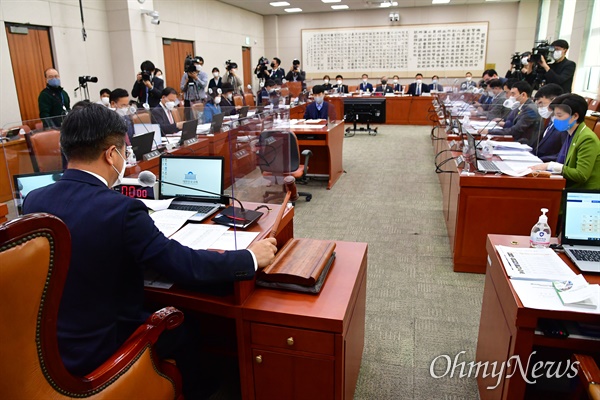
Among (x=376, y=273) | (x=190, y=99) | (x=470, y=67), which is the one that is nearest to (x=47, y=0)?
(x=190, y=99)

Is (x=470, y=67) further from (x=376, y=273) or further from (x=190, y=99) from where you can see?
(x=376, y=273)

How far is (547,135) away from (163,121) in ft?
12.6

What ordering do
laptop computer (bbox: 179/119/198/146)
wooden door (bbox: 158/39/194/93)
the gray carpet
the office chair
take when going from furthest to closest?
wooden door (bbox: 158/39/194/93) < laptop computer (bbox: 179/119/198/146) < the office chair < the gray carpet

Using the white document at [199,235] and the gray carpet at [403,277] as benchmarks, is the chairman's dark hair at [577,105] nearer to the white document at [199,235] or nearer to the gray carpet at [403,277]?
the gray carpet at [403,277]

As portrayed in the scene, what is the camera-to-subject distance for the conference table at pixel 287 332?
4.63ft

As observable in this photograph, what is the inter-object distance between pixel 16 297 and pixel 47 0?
6.56 metres

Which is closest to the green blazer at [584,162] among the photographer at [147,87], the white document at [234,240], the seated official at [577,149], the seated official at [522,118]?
the seated official at [577,149]

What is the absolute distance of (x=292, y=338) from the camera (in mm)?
1432

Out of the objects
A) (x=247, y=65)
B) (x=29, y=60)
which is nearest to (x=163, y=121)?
(x=29, y=60)

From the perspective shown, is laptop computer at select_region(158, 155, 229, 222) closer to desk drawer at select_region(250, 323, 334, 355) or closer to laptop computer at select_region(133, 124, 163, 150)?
desk drawer at select_region(250, 323, 334, 355)

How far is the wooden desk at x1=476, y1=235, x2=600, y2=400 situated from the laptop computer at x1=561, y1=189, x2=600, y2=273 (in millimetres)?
112

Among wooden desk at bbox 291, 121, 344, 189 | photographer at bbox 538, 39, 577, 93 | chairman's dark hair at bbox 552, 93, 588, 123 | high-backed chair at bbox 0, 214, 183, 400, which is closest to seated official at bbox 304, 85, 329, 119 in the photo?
wooden desk at bbox 291, 121, 344, 189

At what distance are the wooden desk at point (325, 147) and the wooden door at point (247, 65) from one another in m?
7.46

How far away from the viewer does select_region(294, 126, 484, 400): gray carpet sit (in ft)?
6.57
